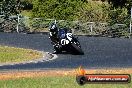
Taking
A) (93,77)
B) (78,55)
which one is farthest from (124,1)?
(93,77)

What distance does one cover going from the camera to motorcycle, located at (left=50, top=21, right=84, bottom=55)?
26.3 metres

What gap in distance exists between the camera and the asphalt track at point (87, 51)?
21020 mm

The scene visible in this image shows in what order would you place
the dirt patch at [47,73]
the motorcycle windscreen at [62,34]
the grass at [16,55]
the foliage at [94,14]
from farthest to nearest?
1. the foliage at [94,14]
2. the motorcycle windscreen at [62,34]
3. the grass at [16,55]
4. the dirt patch at [47,73]

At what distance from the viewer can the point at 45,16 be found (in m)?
46.2

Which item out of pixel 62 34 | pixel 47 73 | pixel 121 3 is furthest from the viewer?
pixel 121 3

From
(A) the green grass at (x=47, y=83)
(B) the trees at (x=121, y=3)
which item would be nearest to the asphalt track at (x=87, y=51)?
(A) the green grass at (x=47, y=83)

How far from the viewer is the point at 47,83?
15367mm

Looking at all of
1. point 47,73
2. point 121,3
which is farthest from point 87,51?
point 121,3

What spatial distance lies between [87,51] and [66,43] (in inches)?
59.7

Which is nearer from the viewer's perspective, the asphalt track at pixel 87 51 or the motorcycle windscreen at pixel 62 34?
the asphalt track at pixel 87 51

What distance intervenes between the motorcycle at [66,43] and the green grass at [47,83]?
954cm

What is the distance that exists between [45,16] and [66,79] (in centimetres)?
3025

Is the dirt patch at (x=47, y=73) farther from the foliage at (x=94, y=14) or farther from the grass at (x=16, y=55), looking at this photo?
the foliage at (x=94, y=14)

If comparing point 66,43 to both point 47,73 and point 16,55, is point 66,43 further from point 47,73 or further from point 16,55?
point 47,73
